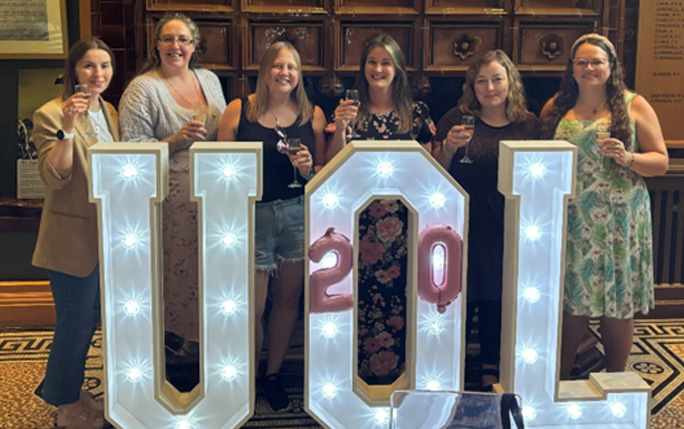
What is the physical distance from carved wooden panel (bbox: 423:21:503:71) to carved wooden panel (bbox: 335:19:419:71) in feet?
0.26

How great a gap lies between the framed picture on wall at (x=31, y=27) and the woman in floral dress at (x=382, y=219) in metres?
1.55

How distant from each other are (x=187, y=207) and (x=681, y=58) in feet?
8.02

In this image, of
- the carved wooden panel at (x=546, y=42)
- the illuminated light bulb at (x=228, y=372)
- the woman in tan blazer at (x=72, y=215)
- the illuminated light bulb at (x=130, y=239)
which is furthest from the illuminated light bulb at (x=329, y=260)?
the carved wooden panel at (x=546, y=42)

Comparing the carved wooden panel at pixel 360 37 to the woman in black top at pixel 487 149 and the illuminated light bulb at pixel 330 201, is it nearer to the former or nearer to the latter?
the woman in black top at pixel 487 149

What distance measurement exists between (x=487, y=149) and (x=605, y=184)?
41 centimetres

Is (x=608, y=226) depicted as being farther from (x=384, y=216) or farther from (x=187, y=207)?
(x=187, y=207)

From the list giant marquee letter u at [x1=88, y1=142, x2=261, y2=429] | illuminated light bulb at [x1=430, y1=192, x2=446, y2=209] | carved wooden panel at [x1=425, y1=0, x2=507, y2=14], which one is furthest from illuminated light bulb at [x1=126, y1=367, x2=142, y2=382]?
carved wooden panel at [x1=425, y1=0, x2=507, y2=14]

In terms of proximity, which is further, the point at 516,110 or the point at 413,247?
the point at 516,110

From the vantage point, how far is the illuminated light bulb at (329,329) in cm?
200

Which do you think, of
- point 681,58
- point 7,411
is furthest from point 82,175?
point 681,58

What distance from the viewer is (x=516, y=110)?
8.71 feet

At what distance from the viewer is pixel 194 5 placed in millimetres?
3266

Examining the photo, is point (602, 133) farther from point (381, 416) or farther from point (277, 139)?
point (381, 416)

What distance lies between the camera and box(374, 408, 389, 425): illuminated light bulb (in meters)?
2.05
